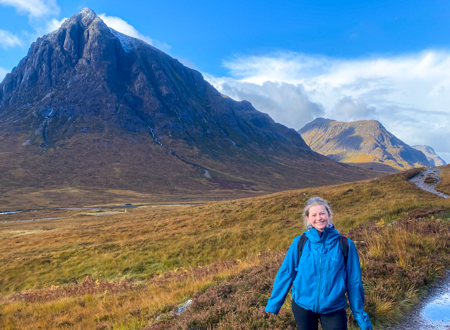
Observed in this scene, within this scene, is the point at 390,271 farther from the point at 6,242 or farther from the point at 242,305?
the point at 6,242

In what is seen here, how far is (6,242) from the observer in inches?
1268

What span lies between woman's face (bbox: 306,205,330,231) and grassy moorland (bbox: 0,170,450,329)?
2.47 metres

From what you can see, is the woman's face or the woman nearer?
the woman

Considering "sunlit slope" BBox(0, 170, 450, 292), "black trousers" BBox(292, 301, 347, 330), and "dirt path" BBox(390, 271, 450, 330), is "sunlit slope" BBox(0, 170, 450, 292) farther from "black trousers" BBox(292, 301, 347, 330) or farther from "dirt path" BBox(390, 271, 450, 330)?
"black trousers" BBox(292, 301, 347, 330)

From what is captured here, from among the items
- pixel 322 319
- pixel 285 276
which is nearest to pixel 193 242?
pixel 285 276

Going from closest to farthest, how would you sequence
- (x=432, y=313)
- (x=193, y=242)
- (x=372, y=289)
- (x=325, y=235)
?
(x=325, y=235) → (x=432, y=313) → (x=372, y=289) → (x=193, y=242)

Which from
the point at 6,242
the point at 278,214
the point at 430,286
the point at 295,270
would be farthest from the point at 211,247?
the point at 6,242

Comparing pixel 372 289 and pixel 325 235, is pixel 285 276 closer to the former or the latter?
pixel 325 235

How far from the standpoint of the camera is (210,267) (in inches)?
500

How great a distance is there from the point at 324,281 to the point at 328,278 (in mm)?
72

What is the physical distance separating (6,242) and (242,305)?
128ft

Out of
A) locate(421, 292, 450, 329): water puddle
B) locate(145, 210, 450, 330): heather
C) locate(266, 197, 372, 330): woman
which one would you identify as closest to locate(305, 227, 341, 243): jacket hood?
locate(266, 197, 372, 330): woman

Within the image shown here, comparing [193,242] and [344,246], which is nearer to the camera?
[344,246]

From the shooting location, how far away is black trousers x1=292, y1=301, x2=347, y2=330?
361 cm
